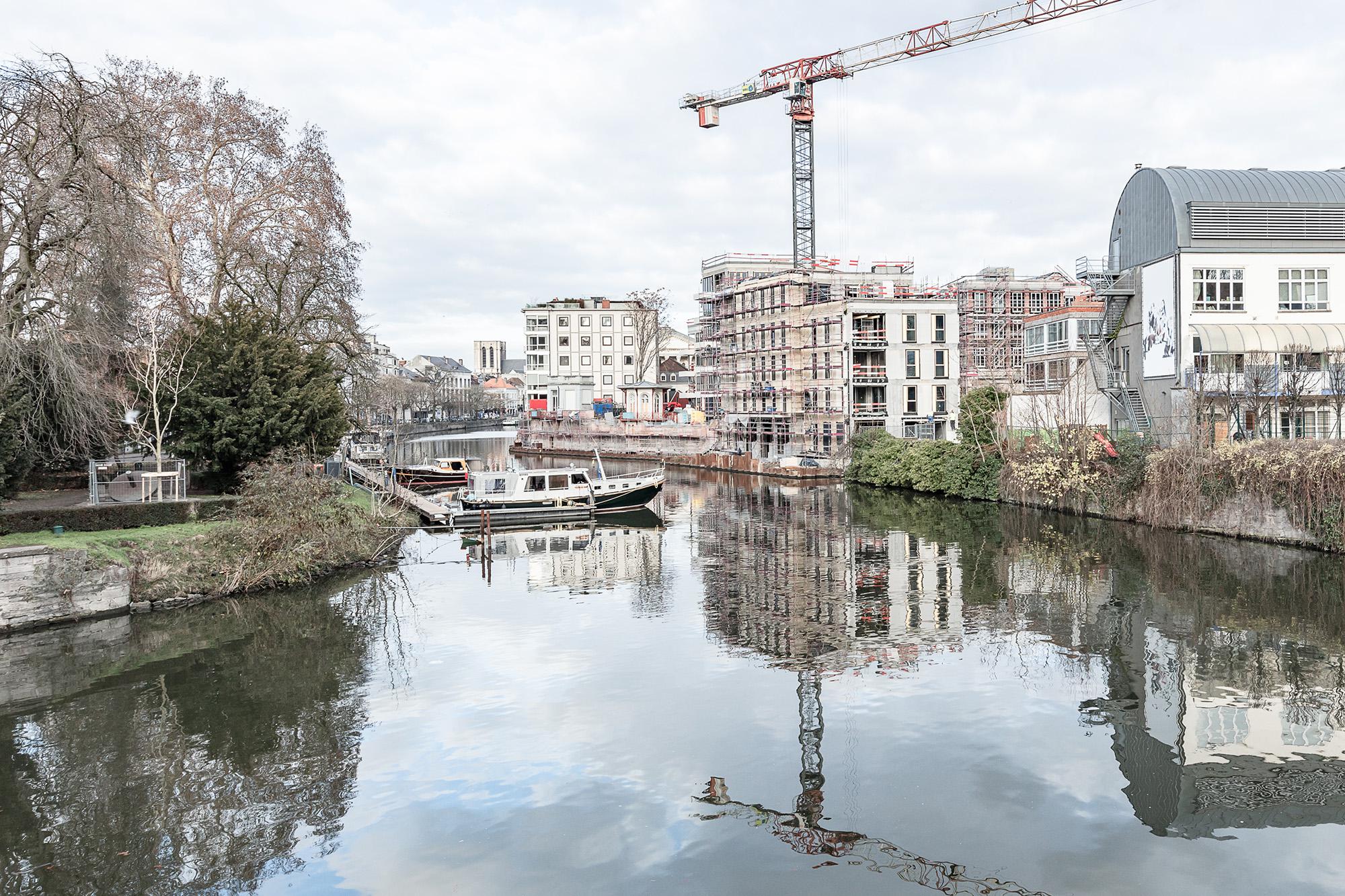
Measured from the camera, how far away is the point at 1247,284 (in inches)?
1652

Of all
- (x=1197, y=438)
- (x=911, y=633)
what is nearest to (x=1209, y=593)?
(x=911, y=633)

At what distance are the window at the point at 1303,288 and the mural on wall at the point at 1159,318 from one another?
15.3 ft

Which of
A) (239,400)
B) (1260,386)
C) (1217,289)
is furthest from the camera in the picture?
(1217,289)

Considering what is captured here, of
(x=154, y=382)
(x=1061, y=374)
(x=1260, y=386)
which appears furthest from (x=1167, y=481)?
(x=154, y=382)

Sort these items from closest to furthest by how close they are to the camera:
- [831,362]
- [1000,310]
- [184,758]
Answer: [184,758] → [831,362] → [1000,310]

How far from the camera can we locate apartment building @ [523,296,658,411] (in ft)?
383

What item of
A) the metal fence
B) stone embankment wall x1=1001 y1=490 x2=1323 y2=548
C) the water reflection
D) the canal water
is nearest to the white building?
A: stone embankment wall x1=1001 y1=490 x2=1323 y2=548

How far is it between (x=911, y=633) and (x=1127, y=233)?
3380 cm

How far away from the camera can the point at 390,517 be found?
35.2 metres

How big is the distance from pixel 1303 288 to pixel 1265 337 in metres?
3.35

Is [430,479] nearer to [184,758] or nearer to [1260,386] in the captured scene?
[184,758]

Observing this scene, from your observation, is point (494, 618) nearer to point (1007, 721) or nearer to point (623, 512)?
point (1007, 721)

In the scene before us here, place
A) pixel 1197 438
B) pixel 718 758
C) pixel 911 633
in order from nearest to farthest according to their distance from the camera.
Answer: pixel 718 758 → pixel 911 633 → pixel 1197 438

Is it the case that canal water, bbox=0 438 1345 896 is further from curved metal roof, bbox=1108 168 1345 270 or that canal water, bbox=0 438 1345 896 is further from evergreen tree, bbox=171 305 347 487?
curved metal roof, bbox=1108 168 1345 270
